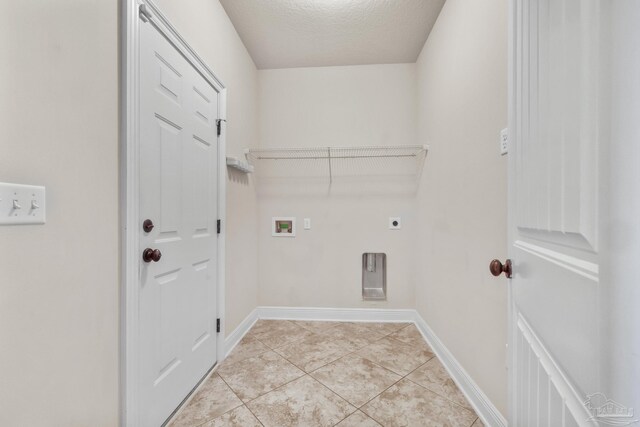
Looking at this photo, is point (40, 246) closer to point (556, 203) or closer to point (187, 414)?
point (187, 414)

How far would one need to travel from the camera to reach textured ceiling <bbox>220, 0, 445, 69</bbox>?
1.96 m

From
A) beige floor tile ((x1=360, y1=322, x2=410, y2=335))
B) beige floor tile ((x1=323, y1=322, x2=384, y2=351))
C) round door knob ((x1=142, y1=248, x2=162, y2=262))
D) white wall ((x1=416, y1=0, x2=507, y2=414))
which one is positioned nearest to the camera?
round door knob ((x1=142, y1=248, x2=162, y2=262))

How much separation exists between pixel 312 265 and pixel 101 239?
1976 millimetres

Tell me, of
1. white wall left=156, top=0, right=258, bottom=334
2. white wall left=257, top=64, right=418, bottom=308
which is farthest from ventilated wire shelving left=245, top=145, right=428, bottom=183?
white wall left=156, top=0, right=258, bottom=334

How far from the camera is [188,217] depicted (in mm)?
1552

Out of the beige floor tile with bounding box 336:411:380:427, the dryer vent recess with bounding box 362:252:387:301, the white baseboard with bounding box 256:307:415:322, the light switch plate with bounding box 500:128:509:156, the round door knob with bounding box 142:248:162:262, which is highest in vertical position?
the light switch plate with bounding box 500:128:509:156

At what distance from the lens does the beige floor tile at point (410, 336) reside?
225 centimetres

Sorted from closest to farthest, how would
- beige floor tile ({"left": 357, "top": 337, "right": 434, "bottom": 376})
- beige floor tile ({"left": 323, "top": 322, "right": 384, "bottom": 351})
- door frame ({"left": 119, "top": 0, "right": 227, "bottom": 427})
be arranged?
door frame ({"left": 119, "top": 0, "right": 227, "bottom": 427}), beige floor tile ({"left": 357, "top": 337, "right": 434, "bottom": 376}), beige floor tile ({"left": 323, "top": 322, "right": 384, "bottom": 351})

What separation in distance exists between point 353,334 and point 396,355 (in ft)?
1.50

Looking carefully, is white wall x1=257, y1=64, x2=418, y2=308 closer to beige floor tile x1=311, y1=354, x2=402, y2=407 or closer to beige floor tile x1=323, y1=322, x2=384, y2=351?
beige floor tile x1=323, y1=322, x2=384, y2=351

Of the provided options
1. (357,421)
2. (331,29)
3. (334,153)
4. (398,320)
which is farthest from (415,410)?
(331,29)

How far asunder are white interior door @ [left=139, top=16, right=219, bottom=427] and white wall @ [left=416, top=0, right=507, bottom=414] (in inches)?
64.5

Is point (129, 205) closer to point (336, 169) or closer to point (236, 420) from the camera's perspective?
point (236, 420)

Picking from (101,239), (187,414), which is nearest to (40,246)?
(101,239)
